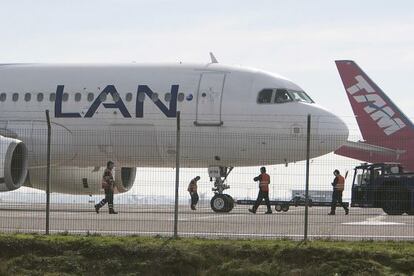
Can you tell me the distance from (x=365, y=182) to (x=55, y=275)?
22.6 m

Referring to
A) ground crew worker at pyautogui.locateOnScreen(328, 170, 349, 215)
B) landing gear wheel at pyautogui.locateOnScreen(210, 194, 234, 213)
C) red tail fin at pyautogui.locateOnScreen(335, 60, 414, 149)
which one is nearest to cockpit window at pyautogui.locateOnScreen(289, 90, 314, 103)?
ground crew worker at pyautogui.locateOnScreen(328, 170, 349, 215)

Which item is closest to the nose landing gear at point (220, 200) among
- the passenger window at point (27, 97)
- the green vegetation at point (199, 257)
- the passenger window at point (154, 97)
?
the passenger window at point (154, 97)

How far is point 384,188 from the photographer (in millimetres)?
28016

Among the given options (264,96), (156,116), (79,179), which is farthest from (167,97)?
(79,179)

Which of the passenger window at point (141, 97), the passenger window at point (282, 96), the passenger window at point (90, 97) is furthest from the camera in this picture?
the passenger window at point (90, 97)

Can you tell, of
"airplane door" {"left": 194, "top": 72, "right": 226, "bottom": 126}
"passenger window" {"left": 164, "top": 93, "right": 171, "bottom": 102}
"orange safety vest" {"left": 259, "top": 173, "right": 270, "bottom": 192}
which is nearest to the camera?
"orange safety vest" {"left": 259, "top": 173, "right": 270, "bottom": 192}

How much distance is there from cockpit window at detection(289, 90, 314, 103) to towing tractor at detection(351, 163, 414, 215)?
2477mm

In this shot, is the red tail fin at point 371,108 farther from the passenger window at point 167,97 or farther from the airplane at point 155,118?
the passenger window at point 167,97

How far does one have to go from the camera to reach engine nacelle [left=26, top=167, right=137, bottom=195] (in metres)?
33.1

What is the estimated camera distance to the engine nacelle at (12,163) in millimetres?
28781

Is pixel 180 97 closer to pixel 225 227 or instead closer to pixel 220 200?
pixel 220 200

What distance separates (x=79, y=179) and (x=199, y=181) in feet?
37.4

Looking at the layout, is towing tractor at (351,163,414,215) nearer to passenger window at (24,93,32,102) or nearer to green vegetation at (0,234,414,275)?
passenger window at (24,93,32,102)

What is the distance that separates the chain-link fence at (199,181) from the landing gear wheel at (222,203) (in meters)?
0.03
